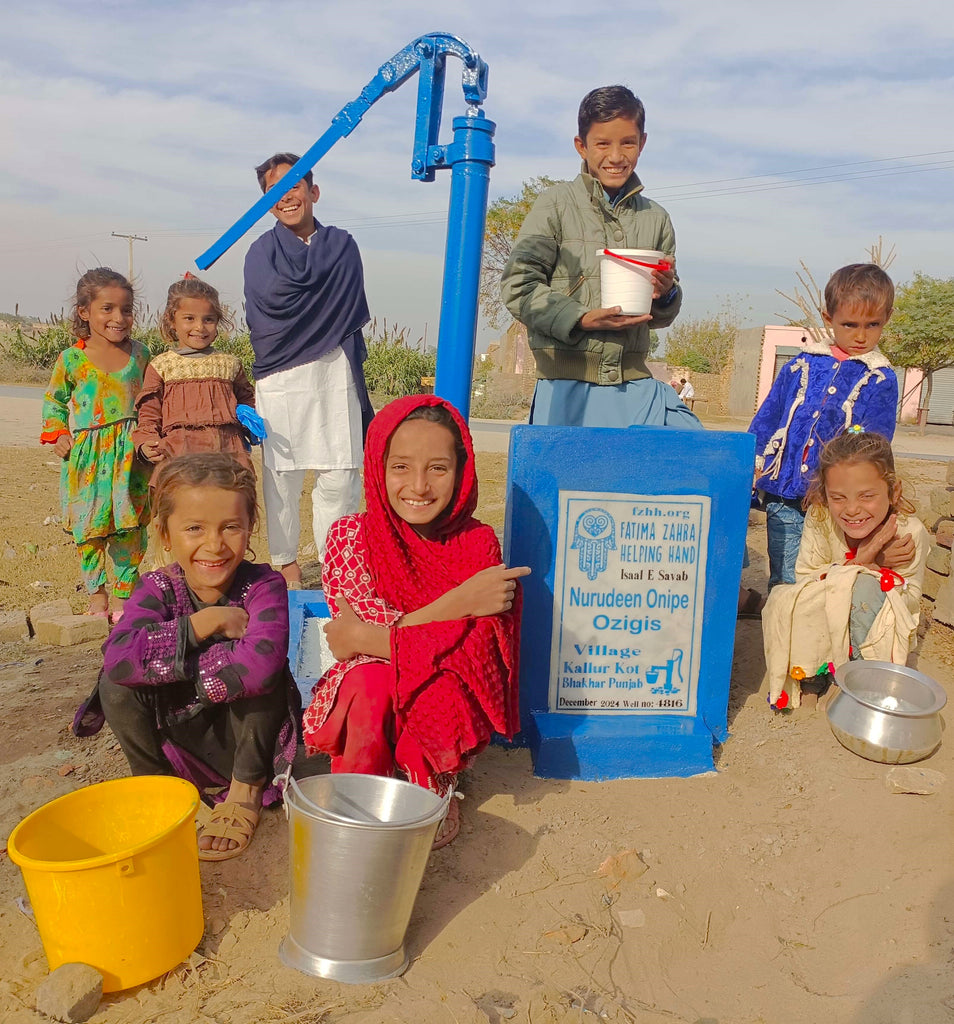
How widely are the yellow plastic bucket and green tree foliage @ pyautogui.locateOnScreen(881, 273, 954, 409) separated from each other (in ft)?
→ 89.1

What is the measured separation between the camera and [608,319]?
2.93 m

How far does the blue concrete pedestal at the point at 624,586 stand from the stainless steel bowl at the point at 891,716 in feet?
1.35

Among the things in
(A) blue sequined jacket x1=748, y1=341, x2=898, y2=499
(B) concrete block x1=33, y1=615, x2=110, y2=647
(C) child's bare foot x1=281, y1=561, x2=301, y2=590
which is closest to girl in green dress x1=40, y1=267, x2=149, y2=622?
(B) concrete block x1=33, y1=615, x2=110, y2=647

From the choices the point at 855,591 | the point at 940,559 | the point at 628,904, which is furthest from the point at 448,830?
the point at 940,559

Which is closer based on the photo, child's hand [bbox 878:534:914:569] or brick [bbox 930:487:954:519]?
child's hand [bbox 878:534:914:569]

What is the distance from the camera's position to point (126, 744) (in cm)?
240

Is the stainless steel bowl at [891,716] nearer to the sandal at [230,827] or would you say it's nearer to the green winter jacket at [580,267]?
the green winter jacket at [580,267]

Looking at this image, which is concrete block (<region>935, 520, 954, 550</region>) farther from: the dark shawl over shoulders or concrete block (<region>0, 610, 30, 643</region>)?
concrete block (<region>0, 610, 30, 643</region>)

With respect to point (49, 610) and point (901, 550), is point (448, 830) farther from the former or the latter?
point (49, 610)

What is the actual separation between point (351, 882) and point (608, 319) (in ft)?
6.27

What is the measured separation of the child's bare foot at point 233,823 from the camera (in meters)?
2.32

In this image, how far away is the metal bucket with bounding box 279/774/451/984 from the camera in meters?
1.78

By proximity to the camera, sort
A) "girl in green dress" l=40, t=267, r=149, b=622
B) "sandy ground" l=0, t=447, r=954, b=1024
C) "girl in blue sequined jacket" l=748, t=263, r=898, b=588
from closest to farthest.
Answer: "sandy ground" l=0, t=447, r=954, b=1024
"girl in blue sequined jacket" l=748, t=263, r=898, b=588
"girl in green dress" l=40, t=267, r=149, b=622

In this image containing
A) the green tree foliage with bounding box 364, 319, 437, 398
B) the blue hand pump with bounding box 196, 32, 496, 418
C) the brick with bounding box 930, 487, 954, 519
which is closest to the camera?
the blue hand pump with bounding box 196, 32, 496, 418
